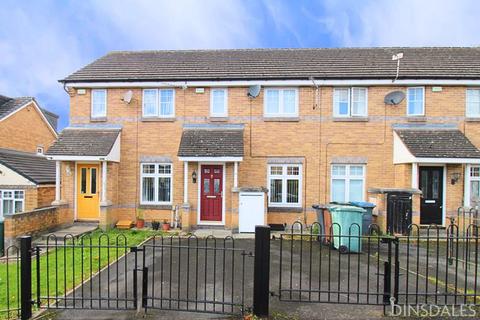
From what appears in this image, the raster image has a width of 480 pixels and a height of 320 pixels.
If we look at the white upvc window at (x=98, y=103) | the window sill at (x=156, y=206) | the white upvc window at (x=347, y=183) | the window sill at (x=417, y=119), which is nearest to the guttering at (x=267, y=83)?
the white upvc window at (x=98, y=103)

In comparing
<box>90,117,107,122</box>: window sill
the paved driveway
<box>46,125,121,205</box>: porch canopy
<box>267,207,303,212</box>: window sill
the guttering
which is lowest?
the paved driveway

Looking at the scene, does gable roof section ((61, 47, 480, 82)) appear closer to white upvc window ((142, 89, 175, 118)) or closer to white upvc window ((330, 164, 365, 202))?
white upvc window ((142, 89, 175, 118))

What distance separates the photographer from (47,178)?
1402 centimetres

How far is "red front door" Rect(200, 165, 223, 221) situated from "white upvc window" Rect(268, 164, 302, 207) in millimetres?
2018

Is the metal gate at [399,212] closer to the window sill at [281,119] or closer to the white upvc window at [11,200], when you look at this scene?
the window sill at [281,119]

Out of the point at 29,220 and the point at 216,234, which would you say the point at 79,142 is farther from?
the point at 216,234

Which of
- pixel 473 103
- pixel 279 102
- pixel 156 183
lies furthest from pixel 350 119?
pixel 156 183

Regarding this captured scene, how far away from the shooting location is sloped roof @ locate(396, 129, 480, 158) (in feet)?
35.7

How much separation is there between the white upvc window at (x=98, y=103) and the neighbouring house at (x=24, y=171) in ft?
12.4

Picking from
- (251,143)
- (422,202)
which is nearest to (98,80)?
(251,143)

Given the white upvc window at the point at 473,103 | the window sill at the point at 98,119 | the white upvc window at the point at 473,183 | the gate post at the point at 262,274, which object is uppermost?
the white upvc window at the point at 473,103

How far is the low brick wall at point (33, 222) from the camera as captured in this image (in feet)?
32.0

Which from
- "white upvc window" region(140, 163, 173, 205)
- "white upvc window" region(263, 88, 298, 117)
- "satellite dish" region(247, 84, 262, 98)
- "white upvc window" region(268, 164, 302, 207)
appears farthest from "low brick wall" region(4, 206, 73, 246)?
"white upvc window" region(263, 88, 298, 117)

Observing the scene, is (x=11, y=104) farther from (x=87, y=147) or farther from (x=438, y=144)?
(x=438, y=144)
